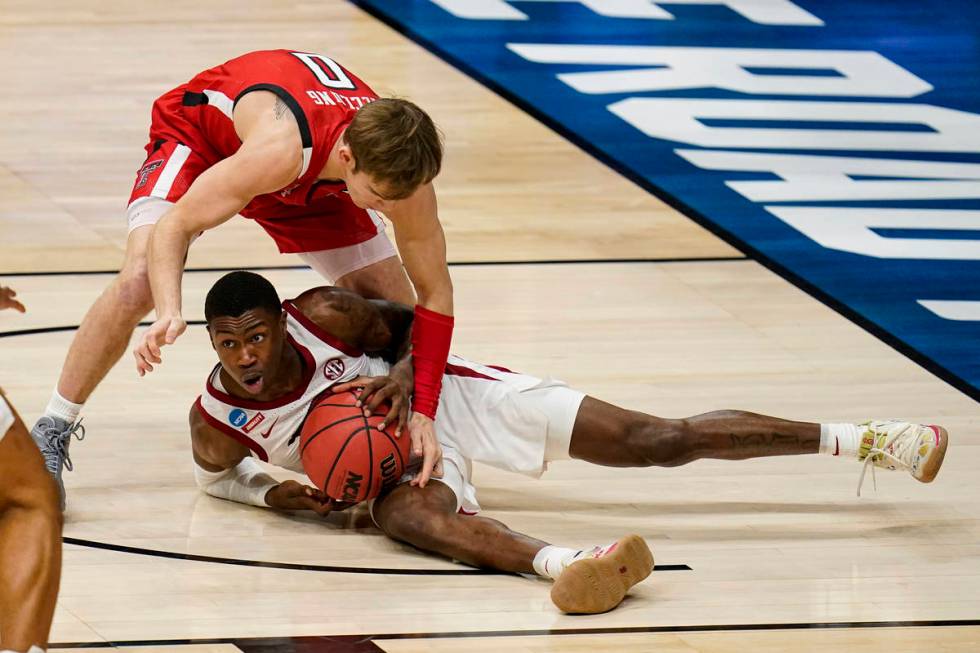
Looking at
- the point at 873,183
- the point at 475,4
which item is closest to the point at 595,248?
the point at 873,183

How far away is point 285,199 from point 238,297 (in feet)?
1.69

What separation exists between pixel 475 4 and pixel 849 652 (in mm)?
8488

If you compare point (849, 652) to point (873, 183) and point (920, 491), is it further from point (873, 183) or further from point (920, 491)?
point (873, 183)

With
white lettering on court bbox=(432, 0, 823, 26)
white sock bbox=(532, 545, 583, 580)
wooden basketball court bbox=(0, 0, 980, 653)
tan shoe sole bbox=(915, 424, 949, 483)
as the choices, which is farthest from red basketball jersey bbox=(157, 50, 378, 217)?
white lettering on court bbox=(432, 0, 823, 26)

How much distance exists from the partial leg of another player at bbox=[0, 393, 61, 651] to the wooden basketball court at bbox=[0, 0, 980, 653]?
2.89ft

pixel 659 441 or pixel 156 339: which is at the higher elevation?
pixel 156 339

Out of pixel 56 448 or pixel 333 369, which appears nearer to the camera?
pixel 333 369

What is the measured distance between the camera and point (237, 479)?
491cm

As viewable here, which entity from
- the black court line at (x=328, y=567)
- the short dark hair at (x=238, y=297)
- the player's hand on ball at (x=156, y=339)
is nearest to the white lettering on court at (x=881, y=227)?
the black court line at (x=328, y=567)

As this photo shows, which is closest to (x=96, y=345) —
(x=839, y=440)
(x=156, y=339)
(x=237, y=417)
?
(x=237, y=417)

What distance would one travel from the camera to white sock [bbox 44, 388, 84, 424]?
4.89 metres

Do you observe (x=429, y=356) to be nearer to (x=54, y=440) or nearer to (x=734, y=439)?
(x=734, y=439)

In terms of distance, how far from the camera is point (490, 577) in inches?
175

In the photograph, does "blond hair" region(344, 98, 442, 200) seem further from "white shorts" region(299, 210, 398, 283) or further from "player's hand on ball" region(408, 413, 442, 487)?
"white shorts" region(299, 210, 398, 283)
